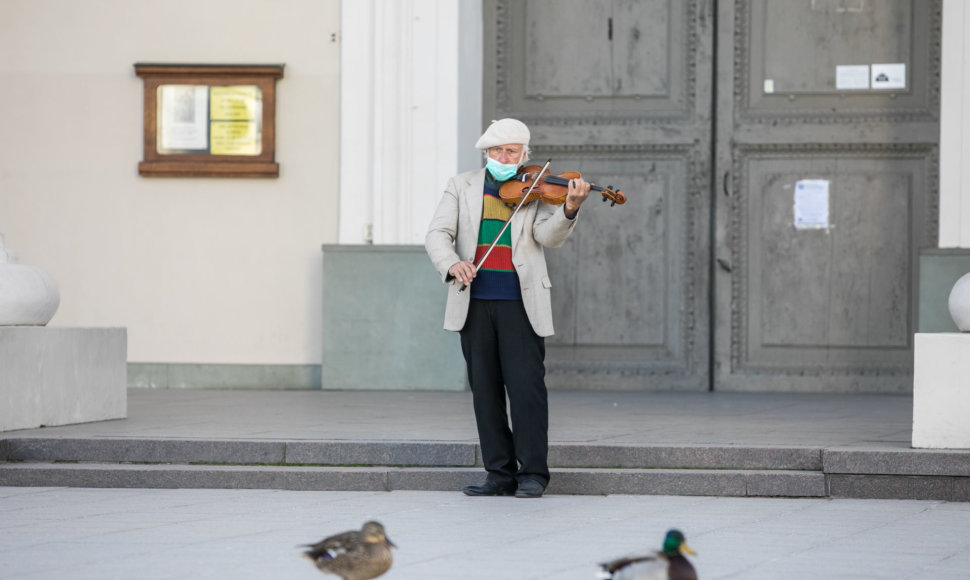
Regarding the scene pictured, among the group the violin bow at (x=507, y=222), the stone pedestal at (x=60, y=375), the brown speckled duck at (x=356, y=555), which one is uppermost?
the violin bow at (x=507, y=222)

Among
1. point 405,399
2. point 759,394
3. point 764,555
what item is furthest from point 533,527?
point 759,394

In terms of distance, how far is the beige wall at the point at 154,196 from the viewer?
441 inches

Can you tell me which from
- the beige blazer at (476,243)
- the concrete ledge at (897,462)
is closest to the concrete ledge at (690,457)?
the concrete ledge at (897,462)

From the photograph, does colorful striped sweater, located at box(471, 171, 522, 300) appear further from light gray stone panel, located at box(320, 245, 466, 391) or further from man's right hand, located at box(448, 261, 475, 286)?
light gray stone panel, located at box(320, 245, 466, 391)

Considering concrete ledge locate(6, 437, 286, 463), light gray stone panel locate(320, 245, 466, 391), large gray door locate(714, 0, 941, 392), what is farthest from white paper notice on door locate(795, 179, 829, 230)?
concrete ledge locate(6, 437, 286, 463)

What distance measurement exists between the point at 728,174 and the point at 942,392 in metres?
4.50

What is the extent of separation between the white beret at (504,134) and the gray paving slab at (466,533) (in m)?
1.72

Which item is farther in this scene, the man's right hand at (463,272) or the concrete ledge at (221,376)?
the concrete ledge at (221,376)

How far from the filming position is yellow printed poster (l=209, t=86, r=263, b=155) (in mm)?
11172

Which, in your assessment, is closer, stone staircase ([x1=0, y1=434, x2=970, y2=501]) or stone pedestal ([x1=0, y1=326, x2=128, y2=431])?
stone staircase ([x1=0, y1=434, x2=970, y2=501])

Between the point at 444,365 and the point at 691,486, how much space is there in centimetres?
407

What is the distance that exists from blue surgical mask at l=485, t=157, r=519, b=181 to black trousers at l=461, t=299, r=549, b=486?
605 millimetres

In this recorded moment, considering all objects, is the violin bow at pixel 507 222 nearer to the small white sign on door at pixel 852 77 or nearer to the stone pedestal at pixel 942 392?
the stone pedestal at pixel 942 392

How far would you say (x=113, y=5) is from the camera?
1131 cm
